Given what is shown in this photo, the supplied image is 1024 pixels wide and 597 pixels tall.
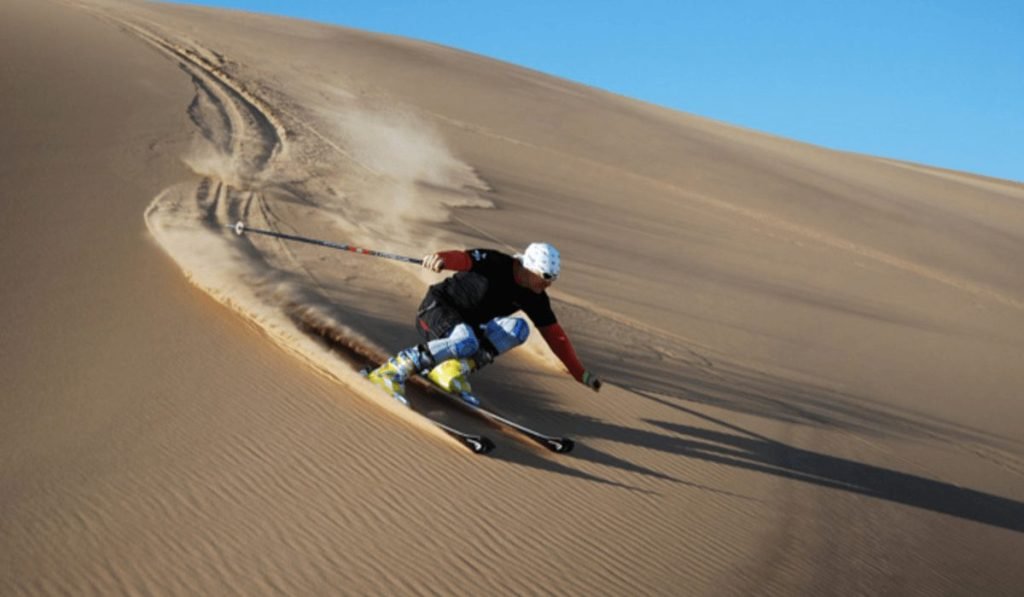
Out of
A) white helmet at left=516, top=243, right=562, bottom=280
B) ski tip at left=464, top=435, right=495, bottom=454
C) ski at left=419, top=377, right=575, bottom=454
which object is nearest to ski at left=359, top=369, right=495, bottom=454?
ski tip at left=464, top=435, right=495, bottom=454

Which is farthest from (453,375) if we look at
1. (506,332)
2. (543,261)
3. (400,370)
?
(543,261)

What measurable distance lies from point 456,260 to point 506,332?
67 centimetres

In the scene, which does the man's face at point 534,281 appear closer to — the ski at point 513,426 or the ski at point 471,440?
the ski at point 513,426

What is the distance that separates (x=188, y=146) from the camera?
43.5 feet

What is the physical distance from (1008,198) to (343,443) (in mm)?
41092

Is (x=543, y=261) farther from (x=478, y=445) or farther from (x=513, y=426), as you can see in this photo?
(x=478, y=445)

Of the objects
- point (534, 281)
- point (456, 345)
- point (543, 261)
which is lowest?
point (456, 345)

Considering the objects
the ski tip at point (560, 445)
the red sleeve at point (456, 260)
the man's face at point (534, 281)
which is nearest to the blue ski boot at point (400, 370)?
the red sleeve at point (456, 260)

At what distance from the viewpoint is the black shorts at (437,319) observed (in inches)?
272

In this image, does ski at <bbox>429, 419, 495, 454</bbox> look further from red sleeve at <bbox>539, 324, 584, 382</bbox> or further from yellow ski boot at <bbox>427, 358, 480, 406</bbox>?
red sleeve at <bbox>539, 324, 584, 382</bbox>

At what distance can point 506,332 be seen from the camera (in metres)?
6.95

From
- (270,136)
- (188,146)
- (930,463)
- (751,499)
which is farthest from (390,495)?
(270,136)

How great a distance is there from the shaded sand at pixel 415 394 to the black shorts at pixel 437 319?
1.91 feet

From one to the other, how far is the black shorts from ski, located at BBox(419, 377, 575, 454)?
1.27ft
